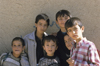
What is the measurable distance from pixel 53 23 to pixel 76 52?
131cm

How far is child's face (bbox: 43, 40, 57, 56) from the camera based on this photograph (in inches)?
98.7

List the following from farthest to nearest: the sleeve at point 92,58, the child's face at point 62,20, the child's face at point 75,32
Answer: the child's face at point 62,20 < the child's face at point 75,32 < the sleeve at point 92,58

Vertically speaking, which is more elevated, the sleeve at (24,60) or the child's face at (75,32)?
the child's face at (75,32)

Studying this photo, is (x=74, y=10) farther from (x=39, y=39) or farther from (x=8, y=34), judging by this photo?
(x=8, y=34)

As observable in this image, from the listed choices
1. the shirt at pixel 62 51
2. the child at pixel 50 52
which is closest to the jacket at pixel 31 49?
the child at pixel 50 52

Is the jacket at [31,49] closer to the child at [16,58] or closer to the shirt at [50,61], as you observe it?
the child at [16,58]

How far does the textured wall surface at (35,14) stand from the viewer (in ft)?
10.0

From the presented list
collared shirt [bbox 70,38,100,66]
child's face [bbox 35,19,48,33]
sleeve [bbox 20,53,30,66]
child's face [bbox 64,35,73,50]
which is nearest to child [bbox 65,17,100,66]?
collared shirt [bbox 70,38,100,66]

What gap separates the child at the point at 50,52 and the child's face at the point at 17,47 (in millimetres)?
468

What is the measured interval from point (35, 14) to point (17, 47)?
0.83 metres

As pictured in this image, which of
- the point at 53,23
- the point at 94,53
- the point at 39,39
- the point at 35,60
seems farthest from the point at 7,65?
the point at 94,53

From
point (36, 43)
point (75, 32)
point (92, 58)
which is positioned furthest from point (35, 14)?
point (92, 58)

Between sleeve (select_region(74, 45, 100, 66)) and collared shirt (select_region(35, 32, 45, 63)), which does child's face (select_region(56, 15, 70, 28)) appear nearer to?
collared shirt (select_region(35, 32, 45, 63))

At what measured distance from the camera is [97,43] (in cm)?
307
